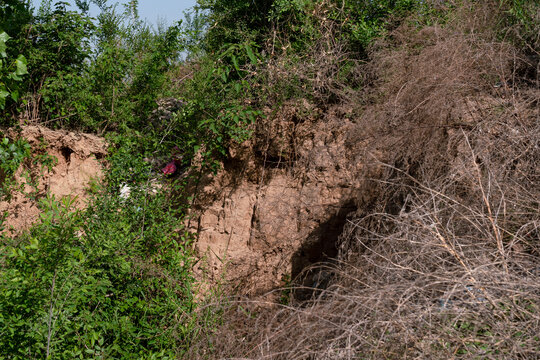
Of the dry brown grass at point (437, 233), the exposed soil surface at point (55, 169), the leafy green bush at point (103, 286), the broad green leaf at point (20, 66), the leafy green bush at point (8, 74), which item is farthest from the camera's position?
the exposed soil surface at point (55, 169)

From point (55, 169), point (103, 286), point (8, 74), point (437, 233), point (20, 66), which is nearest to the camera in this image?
point (437, 233)

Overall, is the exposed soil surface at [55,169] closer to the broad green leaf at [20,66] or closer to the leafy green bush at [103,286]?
the leafy green bush at [103,286]

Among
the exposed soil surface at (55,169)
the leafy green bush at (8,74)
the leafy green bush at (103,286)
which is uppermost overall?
the leafy green bush at (8,74)

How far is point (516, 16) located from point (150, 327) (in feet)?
16.4

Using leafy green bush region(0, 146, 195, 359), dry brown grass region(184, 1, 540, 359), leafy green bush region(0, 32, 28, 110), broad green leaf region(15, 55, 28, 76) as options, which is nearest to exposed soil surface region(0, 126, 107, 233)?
leafy green bush region(0, 146, 195, 359)

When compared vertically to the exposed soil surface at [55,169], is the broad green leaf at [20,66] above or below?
above

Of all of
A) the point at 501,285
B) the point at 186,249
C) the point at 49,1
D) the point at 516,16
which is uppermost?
the point at 49,1

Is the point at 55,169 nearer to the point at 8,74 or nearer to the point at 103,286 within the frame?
the point at 103,286

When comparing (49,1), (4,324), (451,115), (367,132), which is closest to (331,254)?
(367,132)

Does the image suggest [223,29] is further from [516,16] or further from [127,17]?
[516,16]

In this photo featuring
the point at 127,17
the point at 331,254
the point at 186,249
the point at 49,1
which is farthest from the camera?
the point at 127,17

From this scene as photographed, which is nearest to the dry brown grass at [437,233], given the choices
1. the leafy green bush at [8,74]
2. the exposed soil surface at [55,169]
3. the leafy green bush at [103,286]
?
the leafy green bush at [103,286]

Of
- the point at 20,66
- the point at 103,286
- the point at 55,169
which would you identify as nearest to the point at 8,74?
the point at 20,66

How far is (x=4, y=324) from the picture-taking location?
154 inches
